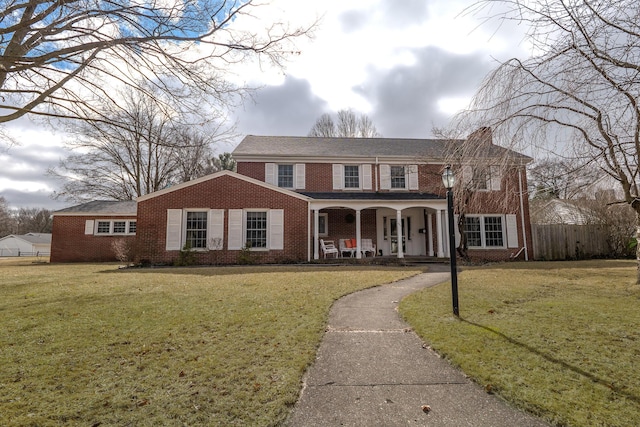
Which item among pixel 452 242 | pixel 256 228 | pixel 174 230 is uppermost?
pixel 256 228

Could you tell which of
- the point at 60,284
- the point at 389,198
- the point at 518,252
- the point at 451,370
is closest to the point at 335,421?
the point at 451,370

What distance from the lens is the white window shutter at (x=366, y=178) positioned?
18516 mm

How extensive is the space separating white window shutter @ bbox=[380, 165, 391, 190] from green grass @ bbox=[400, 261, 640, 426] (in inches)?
452

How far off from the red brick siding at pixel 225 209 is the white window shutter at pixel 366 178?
4308 millimetres

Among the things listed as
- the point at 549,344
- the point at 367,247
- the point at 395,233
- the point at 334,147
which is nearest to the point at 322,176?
the point at 334,147

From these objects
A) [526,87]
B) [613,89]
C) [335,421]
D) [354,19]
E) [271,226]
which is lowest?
[335,421]

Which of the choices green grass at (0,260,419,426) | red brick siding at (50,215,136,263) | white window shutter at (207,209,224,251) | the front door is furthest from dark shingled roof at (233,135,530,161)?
green grass at (0,260,419,426)

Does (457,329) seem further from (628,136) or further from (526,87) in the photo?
(526,87)

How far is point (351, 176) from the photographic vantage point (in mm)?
18641

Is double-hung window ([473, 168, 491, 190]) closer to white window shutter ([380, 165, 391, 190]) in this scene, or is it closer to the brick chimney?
the brick chimney

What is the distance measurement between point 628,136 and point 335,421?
491 centimetres

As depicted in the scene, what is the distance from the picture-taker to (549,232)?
18344mm

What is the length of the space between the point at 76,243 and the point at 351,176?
57.1 ft

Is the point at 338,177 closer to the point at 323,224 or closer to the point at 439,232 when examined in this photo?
the point at 323,224
